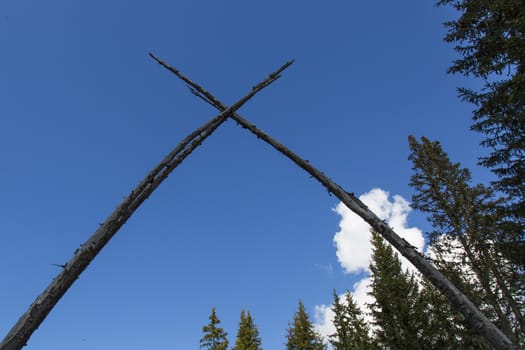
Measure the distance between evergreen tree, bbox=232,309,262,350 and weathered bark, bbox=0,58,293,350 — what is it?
31.0 m

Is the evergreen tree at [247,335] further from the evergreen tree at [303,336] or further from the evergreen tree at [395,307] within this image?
the evergreen tree at [395,307]

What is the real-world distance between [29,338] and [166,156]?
8.61 feet

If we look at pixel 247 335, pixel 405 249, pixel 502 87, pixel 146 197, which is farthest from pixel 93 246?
pixel 247 335

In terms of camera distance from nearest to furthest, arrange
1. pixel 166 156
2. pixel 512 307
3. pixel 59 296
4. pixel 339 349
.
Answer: pixel 59 296
pixel 166 156
pixel 512 307
pixel 339 349

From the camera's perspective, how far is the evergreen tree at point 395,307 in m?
18.9

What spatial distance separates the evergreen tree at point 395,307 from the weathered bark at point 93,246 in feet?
64.5

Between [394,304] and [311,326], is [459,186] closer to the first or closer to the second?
[394,304]

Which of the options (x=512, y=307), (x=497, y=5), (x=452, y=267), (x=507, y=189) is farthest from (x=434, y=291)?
(x=497, y=5)

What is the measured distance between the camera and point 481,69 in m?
10.1

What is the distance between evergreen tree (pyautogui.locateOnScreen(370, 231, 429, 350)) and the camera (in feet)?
62.0

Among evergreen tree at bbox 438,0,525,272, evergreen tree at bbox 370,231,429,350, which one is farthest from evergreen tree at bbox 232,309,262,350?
evergreen tree at bbox 438,0,525,272

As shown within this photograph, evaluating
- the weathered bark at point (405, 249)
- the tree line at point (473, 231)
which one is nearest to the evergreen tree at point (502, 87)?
the tree line at point (473, 231)

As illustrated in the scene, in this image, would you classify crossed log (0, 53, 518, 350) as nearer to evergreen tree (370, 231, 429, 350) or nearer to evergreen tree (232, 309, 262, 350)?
evergreen tree (370, 231, 429, 350)

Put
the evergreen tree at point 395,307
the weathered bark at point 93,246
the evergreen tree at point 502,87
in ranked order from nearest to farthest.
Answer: the weathered bark at point 93,246, the evergreen tree at point 502,87, the evergreen tree at point 395,307
